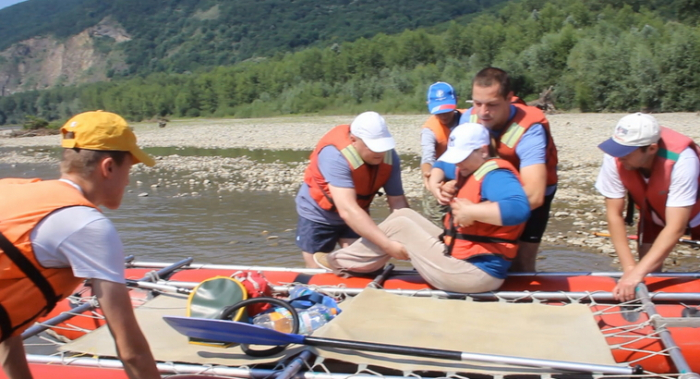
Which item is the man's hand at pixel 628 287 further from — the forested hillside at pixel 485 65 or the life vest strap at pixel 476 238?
the forested hillside at pixel 485 65

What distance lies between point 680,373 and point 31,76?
5219 inches

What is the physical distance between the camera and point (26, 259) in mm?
1615

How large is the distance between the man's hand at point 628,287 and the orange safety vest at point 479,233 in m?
0.59

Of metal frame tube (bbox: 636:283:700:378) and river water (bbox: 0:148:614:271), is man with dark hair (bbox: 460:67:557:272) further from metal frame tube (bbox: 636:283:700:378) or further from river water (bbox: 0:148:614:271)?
river water (bbox: 0:148:614:271)

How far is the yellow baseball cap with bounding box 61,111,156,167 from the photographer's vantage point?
1.72 metres

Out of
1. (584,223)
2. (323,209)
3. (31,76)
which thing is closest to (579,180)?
(584,223)

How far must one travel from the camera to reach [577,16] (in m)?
38.0

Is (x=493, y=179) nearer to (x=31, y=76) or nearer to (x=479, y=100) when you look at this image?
(x=479, y=100)

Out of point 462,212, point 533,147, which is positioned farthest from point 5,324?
point 533,147

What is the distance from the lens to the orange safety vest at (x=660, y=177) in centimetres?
320

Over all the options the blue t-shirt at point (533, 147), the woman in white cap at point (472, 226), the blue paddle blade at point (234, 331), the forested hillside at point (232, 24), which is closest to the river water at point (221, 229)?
the blue t-shirt at point (533, 147)

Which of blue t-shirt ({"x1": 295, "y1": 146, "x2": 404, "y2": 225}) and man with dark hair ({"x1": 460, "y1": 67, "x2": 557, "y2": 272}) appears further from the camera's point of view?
blue t-shirt ({"x1": 295, "y1": 146, "x2": 404, "y2": 225})

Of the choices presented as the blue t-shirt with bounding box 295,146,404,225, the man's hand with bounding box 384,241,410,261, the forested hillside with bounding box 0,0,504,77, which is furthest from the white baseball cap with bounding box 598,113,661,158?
the forested hillside with bounding box 0,0,504,77

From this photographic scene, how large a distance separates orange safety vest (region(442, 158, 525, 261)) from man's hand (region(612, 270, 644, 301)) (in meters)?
0.59
